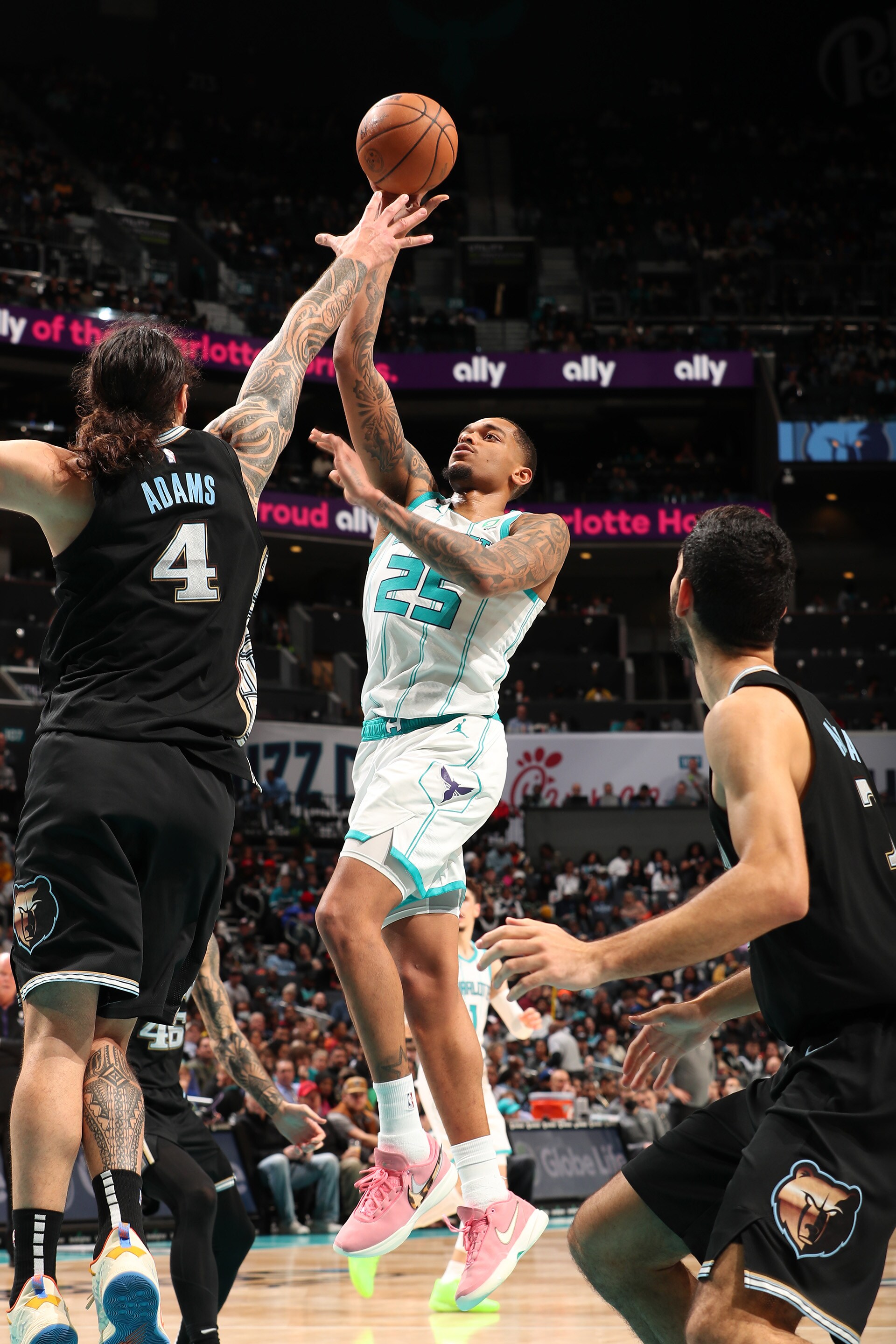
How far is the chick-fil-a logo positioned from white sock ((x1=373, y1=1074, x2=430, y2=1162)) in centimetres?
2166

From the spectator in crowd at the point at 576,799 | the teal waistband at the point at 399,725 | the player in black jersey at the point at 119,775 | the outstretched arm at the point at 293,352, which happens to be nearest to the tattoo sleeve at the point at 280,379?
the outstretched arm at the point at 293,352

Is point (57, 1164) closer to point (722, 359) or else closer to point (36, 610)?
point (36, 610)

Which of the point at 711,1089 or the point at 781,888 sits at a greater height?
the point at 781,888

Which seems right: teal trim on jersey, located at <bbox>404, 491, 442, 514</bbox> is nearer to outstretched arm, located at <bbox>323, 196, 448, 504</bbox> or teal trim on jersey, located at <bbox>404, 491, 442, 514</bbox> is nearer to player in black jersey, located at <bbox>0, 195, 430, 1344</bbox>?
outstretched arm, located at <bbox>323, 196, 448, 504</bbox>

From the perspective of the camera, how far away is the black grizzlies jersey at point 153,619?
345 centimetres

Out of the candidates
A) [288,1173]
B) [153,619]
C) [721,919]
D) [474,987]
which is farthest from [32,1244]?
[288,1173]

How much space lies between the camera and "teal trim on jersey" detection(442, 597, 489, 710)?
5031 mm

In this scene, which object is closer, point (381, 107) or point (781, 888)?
point (781, 888)

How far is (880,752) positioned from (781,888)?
2468 cm

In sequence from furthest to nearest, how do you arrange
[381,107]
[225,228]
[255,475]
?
[225,228] < [381,107] < [255,475]

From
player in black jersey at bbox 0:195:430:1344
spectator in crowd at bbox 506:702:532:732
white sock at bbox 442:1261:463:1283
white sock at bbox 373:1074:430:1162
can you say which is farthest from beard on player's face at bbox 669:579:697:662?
spectator in crowd at bbox 506:702:532:732

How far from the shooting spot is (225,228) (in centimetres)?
3412

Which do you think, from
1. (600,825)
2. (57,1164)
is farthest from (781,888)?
(600,825)

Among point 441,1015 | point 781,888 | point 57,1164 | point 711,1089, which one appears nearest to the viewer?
point 781,888
